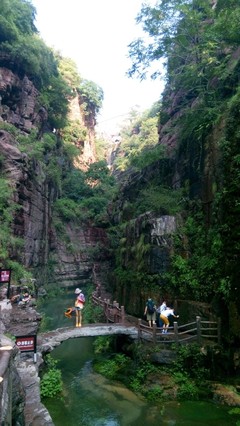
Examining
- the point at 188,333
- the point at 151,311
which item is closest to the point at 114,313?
the point at 151,311

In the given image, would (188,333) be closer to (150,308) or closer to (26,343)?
(150,308)

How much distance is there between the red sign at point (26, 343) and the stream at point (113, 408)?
2.37 m

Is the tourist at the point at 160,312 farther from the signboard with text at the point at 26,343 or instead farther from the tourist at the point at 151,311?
the signboard with text at the point at 26,343

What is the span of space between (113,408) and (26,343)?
12.4 feet

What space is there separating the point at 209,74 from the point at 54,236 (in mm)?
20011

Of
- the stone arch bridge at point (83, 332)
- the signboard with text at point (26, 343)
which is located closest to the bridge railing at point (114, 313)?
the stone arch bridge at point (83, 332)

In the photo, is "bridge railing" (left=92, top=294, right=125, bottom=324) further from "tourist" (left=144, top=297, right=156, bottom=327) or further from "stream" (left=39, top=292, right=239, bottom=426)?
"stream" (left=39, top=292, right=239, bottom=426)

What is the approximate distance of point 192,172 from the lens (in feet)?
58.4

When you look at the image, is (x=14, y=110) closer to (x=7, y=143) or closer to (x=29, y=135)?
(x=29, y=135)

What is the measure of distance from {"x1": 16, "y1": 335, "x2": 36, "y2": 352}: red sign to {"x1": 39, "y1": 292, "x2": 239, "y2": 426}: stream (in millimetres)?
2370

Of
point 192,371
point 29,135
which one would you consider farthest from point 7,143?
point 192,371

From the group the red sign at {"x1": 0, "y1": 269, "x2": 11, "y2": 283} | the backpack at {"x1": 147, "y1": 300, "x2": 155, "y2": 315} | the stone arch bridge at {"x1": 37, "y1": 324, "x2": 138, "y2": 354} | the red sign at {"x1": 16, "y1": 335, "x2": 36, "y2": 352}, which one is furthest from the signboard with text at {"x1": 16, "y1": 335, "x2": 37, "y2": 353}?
the backpack at {"x1": 147, "y1": 300, "x2": 155, "y2": 315}

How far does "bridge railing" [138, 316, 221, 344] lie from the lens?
39.5 ft

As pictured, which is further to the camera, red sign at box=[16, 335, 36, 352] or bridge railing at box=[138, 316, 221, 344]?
bridge railing at box=[138, 316, 221, 344]
